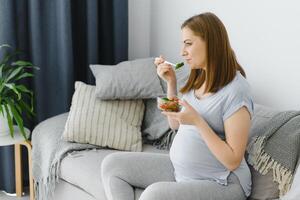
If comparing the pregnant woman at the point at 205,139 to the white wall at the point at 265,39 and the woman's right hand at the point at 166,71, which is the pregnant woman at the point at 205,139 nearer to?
the woman's right hand at the point at 166,71

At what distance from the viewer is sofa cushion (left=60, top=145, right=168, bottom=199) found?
2197 millimetres

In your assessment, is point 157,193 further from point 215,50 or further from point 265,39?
point 265,39

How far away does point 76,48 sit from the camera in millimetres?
3102

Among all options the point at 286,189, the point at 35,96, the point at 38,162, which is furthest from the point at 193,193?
the point at 35,96

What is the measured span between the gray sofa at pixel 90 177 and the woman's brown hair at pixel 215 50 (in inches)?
13.2

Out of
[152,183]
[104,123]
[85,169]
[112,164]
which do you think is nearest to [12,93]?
[104,123]

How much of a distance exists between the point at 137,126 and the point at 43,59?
0.79 metres

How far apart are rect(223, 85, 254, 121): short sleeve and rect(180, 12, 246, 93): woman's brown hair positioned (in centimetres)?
7

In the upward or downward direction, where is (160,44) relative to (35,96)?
upward

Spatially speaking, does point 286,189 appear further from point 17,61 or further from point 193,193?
point 17,61

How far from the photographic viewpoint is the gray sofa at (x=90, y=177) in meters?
1.92

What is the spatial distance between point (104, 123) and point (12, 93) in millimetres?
581

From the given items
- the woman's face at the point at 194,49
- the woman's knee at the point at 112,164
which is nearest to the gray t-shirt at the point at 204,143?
the woman's face at the point at 194,49

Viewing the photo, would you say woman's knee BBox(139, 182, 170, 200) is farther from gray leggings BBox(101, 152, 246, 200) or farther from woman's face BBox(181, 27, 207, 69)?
woman's face BBox(181, 27, 207, 69)
